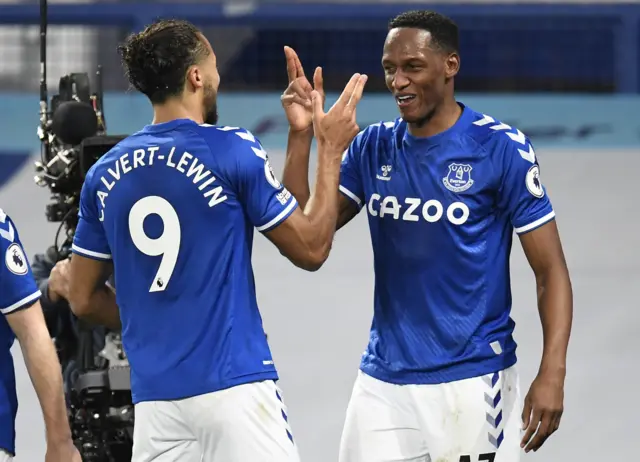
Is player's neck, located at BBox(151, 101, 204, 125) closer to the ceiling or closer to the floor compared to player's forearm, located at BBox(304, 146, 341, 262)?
closer to the ceiling

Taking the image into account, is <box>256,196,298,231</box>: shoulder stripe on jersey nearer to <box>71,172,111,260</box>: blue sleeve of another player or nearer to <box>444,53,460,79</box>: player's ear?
<box>71,172,111,260</box>: blue sleeve of another player

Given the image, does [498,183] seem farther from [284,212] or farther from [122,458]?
[122,458]

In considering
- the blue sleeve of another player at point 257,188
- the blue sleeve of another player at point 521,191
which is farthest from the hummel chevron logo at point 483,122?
the blue sleeve of another player at point 257,188

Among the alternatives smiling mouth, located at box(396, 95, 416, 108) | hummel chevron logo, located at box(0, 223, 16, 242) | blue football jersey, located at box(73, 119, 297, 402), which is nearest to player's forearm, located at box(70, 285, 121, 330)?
blue football jersey, located at box(73, 119, 297, 402)

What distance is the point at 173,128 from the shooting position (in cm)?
305

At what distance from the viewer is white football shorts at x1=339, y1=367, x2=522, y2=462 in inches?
134

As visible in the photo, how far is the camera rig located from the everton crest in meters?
1.11

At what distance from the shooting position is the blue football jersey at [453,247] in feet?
11.2

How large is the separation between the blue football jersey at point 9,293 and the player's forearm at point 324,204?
2.14 ft

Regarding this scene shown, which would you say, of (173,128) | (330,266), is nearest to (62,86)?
(173,128)

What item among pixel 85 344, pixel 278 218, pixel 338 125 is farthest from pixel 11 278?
pixel 85 344

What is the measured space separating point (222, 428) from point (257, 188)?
550 mm

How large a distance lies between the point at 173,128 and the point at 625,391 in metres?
3.48

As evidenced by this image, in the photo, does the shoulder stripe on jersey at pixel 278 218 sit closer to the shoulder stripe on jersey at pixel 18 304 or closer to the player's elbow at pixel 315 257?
the player's elbow at pixel 315 257
